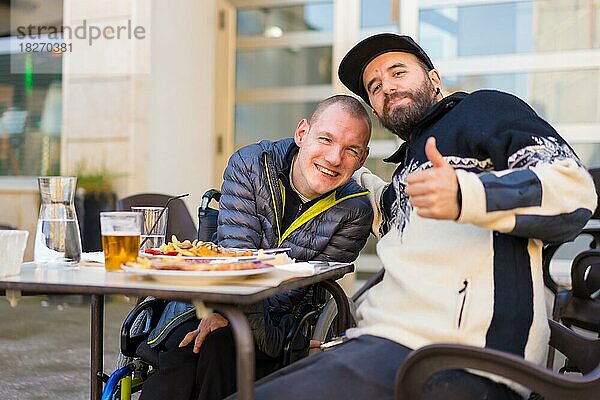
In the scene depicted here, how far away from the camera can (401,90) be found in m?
2.37

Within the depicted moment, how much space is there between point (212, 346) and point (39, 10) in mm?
5559

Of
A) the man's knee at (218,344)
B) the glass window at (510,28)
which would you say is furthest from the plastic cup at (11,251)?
the glass window at (510,28)

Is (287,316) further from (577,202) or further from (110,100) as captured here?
(110,100)

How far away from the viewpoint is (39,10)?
23.4ft

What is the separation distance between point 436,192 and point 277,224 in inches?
34.7

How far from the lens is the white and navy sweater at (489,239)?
1.75m

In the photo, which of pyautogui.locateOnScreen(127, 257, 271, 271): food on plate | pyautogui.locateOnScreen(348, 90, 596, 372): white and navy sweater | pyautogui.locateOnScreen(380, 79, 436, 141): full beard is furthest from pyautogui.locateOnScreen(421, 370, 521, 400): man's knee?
pyautogui.locateOnScreen(380, 79, 436, 141): full beard

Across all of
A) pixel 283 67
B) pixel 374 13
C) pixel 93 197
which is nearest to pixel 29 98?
pixel 93 197

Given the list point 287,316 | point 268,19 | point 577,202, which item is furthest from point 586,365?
point 268,19

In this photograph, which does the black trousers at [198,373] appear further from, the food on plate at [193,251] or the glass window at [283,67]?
the glass window at [283,67]

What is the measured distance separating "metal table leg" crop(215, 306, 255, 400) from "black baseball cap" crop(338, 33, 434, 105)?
1118mm

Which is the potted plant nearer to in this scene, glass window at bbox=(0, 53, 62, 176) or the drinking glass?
glass window at bbox=(0, 53, 62, 176)

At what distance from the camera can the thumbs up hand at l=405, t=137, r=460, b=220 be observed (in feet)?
5.49

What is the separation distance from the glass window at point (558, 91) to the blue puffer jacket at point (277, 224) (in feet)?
12.1
